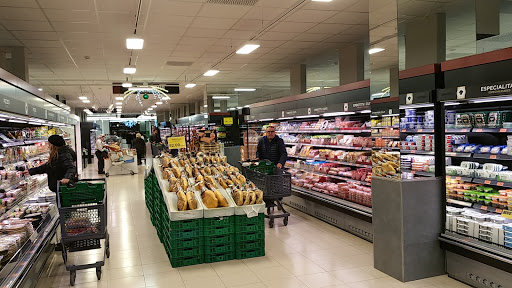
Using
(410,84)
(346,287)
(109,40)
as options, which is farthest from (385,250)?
(109,40)

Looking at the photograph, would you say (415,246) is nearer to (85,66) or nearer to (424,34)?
(424,34)

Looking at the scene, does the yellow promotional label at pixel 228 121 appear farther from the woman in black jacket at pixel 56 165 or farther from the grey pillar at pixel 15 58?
the woman in black jacket at pixel 56 165

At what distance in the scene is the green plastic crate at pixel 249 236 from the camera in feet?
16.5

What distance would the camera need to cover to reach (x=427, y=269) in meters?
4.33

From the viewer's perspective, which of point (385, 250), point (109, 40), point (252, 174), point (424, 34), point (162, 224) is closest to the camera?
point (385, 250)

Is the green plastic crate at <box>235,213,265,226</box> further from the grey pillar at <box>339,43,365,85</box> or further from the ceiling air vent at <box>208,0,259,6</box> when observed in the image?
the grey pillar at <box>339,43,365,85</box>

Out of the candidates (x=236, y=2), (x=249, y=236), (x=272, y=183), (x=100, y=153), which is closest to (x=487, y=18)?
(x=236, y=2)

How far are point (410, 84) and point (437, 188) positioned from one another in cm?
126

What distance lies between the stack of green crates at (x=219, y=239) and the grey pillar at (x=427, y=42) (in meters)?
3.85

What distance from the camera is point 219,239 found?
16.3 feet

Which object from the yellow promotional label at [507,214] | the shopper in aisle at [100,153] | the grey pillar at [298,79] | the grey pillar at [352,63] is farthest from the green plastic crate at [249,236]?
the shopper in aisle at [100,153]

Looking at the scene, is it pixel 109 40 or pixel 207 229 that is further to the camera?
pixel 109 40

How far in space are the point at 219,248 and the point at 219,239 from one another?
0.12 meters

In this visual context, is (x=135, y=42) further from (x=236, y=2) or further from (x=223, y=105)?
(x=223, y=105)
